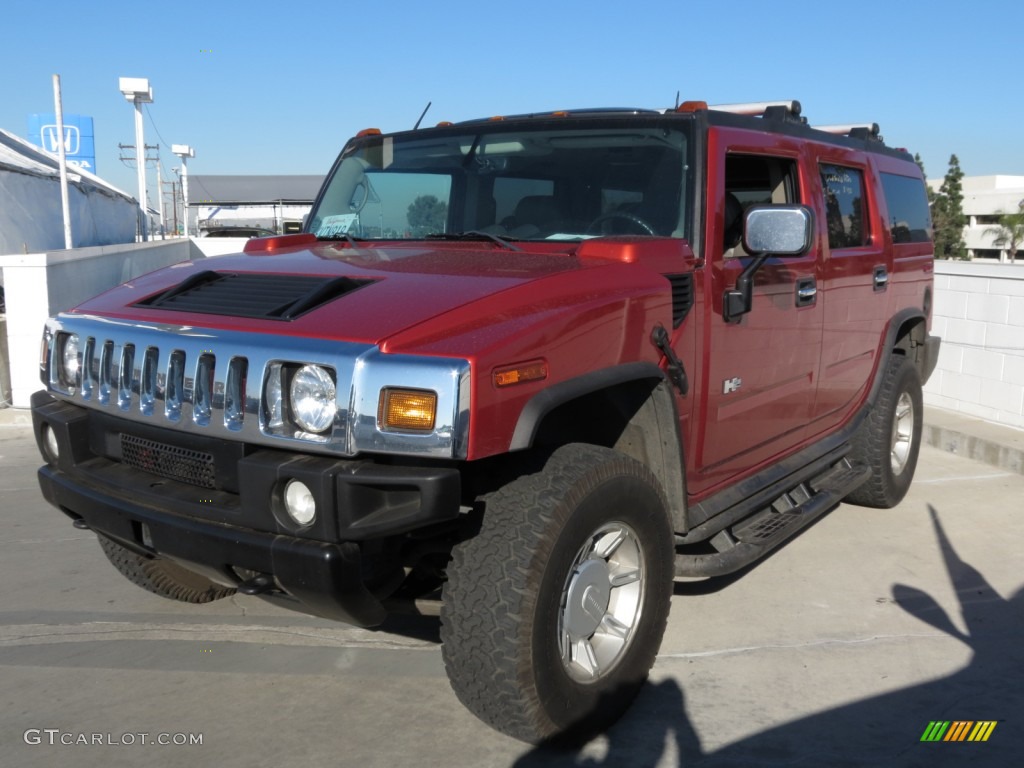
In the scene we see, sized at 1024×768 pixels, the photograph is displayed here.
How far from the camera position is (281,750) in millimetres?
3002

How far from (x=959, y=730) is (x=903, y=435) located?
9.94ft

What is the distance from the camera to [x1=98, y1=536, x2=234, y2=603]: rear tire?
3869mm

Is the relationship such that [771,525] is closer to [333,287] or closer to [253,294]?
[333,287]

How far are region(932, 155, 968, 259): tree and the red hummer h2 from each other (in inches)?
2818

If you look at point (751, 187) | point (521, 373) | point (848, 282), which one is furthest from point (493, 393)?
point (848, 282)

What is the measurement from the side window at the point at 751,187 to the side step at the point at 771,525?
114cm

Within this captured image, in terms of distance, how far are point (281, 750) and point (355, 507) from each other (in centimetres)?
100

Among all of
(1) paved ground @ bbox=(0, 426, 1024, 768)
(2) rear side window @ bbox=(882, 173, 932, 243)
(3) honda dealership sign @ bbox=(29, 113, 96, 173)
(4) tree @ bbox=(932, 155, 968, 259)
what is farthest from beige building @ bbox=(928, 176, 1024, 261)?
(1) paved ground @ bbox=(0, 426, 1024, 768)

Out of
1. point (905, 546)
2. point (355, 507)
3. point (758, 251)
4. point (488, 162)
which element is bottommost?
point (905, 546)

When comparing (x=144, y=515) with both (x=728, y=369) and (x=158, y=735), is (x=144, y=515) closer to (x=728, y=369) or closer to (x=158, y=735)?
(x=158, y=735)

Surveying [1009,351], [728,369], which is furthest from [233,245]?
[728,369]

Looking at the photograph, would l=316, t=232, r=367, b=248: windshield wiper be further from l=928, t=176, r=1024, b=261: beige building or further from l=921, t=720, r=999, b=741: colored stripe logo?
l=928, t=176, r=1024, b=261: beige building

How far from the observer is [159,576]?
3.97 m

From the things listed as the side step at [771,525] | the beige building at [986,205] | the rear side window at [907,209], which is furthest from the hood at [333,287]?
the beige building at [986,205]
